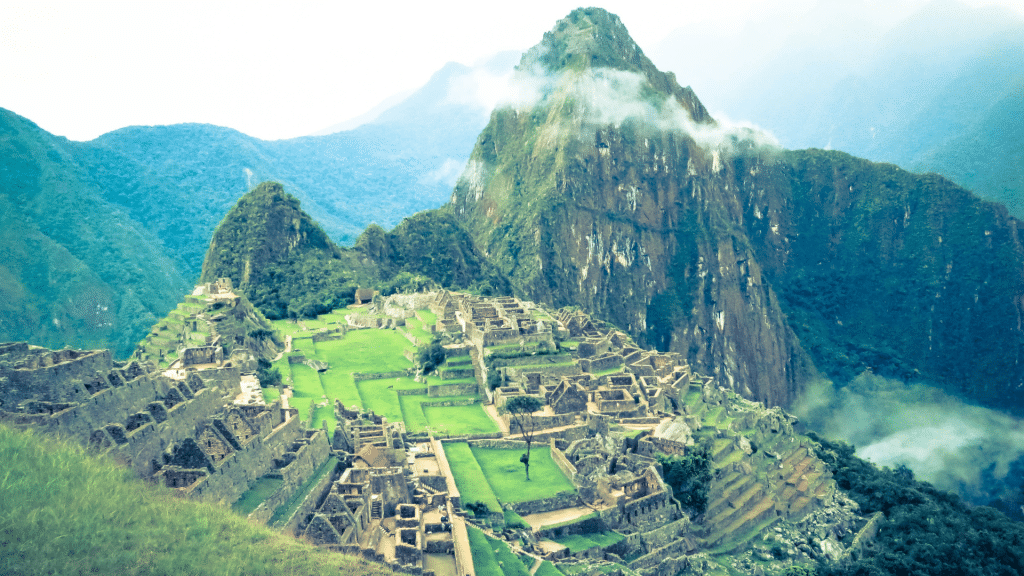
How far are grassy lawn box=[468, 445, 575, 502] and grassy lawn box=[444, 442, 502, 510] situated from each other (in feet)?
1.62

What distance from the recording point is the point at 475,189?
146 m

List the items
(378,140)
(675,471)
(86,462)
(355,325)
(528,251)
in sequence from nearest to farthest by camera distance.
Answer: (86,462)
(675,471)
(355,325)
(528,251)
(378,140)

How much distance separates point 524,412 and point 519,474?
560cm

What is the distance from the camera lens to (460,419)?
3719 cm

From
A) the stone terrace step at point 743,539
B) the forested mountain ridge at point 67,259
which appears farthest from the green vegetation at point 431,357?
the forested mountain ridge at point 67,259

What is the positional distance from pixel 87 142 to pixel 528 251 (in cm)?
6251

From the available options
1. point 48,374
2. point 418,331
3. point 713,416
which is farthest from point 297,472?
point 418,331

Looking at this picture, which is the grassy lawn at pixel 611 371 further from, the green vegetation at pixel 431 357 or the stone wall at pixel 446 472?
the stone wall at pixel 446 472

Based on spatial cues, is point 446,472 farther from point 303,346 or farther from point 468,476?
point 303,346

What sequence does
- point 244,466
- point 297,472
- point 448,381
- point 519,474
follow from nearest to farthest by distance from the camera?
1. point 244,466
2. point 297,472
3. point 519,474
4. point 448,381

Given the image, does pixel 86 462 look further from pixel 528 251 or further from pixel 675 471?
pixel 528 251

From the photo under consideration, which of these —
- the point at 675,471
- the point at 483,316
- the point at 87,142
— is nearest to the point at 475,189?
the point at 87,142

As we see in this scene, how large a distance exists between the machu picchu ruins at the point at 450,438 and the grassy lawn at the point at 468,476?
0.12 m

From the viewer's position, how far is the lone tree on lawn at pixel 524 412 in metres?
35.5
